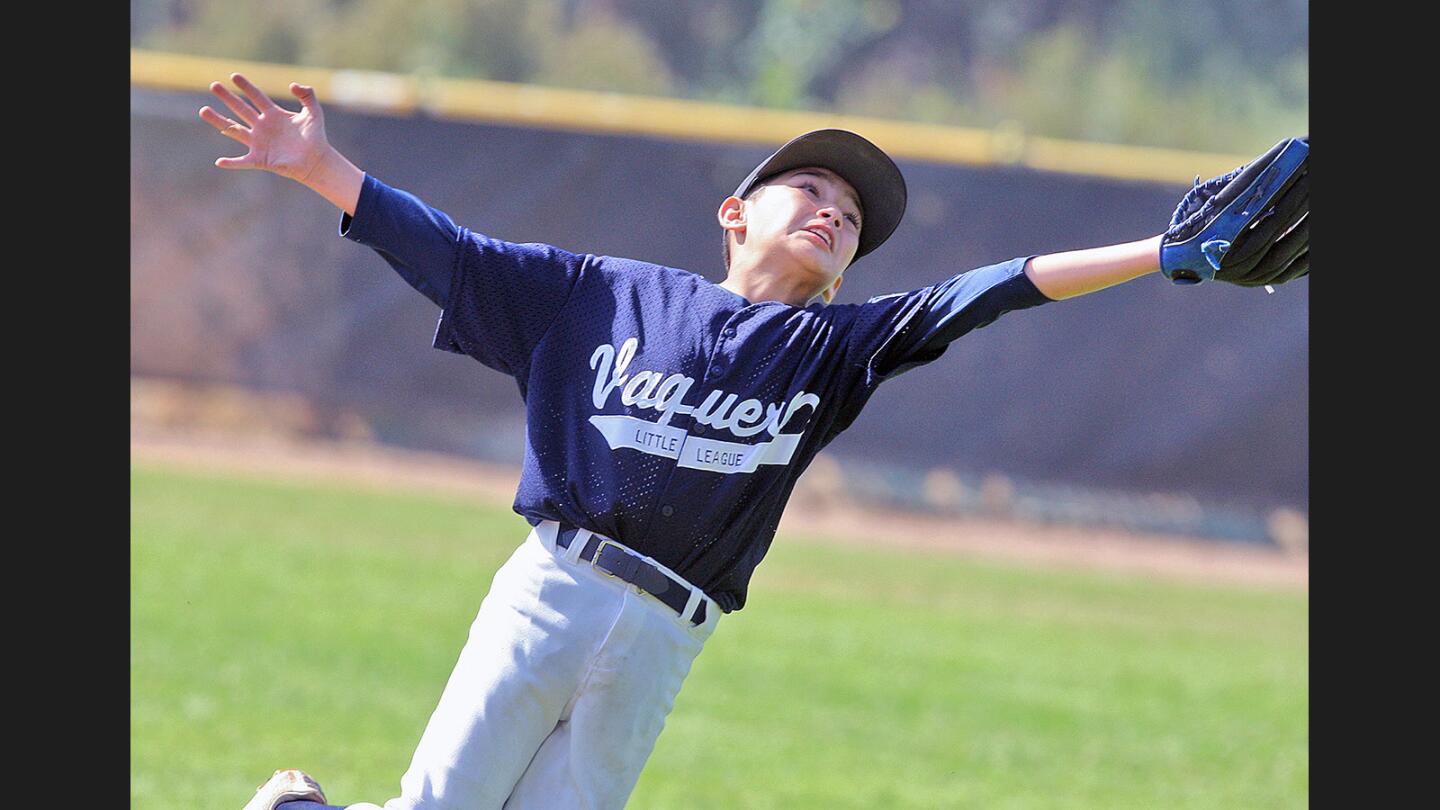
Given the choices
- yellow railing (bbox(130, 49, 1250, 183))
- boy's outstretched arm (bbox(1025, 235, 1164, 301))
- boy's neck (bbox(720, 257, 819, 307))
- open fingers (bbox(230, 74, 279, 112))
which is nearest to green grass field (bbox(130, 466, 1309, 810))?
boy's neck (bbox(720, 257, 819, 307))

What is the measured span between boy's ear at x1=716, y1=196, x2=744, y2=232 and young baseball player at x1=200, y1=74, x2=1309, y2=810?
15 centimetres

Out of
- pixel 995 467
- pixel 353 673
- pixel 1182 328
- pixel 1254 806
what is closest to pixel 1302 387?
pixel 1182 328

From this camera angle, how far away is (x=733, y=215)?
3016 millimetres

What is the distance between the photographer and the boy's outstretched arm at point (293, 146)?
8.50 feet

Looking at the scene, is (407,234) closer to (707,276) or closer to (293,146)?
(293,146)

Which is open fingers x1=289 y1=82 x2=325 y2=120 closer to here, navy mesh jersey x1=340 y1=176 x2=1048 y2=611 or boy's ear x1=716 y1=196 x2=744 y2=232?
Result: navy mesh jersey x1=340 y1=176 x2=1048 y2=611

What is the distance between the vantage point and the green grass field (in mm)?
4570

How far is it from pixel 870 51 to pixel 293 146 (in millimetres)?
15931

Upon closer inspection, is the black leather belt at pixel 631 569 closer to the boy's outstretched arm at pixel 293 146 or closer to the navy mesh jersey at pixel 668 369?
the navy mesh jersey at pixel 668 369

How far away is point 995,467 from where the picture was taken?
9.67 metres

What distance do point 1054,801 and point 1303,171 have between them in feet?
8.36

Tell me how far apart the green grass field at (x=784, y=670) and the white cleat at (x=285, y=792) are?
1.09 m

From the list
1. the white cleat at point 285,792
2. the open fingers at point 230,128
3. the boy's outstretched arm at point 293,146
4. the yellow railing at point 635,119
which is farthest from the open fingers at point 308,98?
the yellow railing at point 635,119

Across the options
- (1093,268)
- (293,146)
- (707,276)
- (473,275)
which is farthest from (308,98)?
(707,276)
